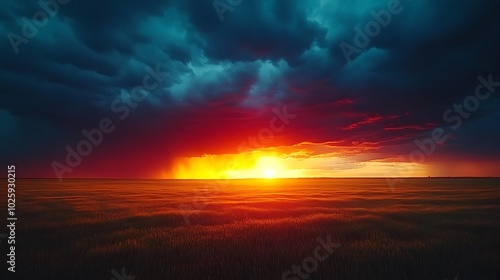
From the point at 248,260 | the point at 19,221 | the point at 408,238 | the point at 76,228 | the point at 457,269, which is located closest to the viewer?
the point at 457,269

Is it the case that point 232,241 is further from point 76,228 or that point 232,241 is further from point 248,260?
point 76,228

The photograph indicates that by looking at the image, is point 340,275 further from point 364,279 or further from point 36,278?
point 36,278

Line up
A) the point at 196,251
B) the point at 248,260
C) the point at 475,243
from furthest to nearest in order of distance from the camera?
1. the point at 475,243
2. the point at 196,251
3. the point at 248,260

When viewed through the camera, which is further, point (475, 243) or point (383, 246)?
point (475, 243)

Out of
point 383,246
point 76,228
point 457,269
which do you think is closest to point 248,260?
point 383,246

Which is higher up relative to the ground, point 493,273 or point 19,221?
point 19,221

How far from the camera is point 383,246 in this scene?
27.0 feet

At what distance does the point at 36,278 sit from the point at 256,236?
592cm

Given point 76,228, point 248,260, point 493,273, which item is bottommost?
point 493,273
